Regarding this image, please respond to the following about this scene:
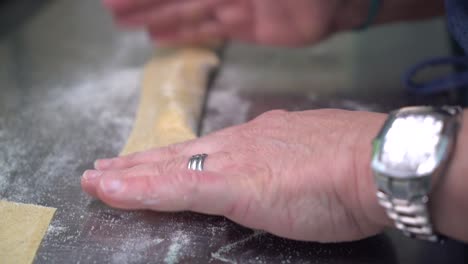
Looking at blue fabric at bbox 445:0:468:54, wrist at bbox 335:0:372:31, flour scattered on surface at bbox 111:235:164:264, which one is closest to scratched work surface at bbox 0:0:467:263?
flour scattered on surface at bbox 111:235:164:264

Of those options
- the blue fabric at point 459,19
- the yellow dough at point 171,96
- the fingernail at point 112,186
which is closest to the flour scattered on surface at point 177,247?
the fingernail at point 112,186

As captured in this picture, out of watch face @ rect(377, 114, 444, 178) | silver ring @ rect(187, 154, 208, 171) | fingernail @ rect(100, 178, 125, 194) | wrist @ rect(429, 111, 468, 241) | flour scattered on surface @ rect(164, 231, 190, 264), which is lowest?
flour scattered on surface @ rect(164, 231, 190, 264)

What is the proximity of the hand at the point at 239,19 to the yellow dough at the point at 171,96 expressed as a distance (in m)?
0.05

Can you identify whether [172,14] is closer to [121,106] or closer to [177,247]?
[121,106]

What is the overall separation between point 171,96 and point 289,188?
1.52ft

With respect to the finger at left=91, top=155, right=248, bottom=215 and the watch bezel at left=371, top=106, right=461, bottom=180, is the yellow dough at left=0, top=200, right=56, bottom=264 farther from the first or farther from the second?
the watch bezel at left=371, top=106, right=461, bottom=180

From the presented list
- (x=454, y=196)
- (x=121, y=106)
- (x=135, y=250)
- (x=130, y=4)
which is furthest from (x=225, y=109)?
(x=454, y=196)

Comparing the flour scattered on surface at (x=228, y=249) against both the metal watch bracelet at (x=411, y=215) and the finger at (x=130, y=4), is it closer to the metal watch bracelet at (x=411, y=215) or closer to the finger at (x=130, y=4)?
the metal watch bracelet at (x=411, y=215)

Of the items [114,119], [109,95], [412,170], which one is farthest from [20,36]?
[412,170]

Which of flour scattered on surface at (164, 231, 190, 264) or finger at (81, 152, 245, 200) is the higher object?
finger at (81, 152, 245, 200)

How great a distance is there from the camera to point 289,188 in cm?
63

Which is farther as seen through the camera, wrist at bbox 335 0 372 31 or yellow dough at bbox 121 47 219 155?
wrist at bbox 335 0 372 31

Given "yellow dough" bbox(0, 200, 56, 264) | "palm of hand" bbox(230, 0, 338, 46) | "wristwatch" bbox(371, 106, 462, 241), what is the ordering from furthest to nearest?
"palm of hand" bbox(230, 0, 338, 46)
"yellow dough" bbox(0, 200, 56, 264)
"wristwatch" bbox(371, 106, 462, 241)

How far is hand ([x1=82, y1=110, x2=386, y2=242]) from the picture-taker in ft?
2.04
